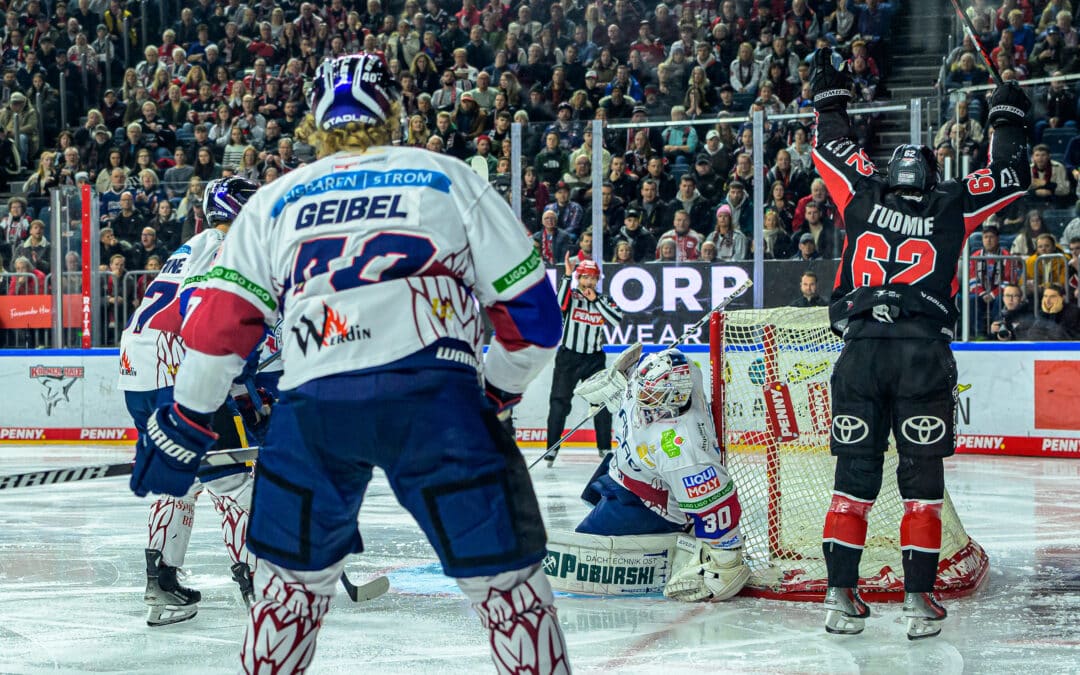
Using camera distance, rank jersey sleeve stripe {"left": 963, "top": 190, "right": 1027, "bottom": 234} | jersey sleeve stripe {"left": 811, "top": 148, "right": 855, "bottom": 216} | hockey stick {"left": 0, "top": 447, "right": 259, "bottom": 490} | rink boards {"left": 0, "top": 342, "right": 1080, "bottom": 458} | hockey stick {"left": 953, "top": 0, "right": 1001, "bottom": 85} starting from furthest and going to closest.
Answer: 1. rink boards {"left": 0, "top": 342, "right": 1080, "bottom": 458}
2. hockey stick {"left": 953, "top": 0, "right": 1001, "bottom": 85}
3. jersey sleeve stripe {"left": 811, "top": 148, "right": 855, "bottom": 216}
4. jersey sleeve stripe {"left": 963, "top": 190, "right": 1027, "bottom": 234}
5. hockey stick {"left": 0, "top": 447, "right": 259, "bottom": 490}

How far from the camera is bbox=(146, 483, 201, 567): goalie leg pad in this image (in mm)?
4816

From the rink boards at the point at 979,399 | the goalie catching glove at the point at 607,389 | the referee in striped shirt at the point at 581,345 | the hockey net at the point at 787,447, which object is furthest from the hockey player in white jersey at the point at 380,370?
the referee in striped shirt at the point at 581,345

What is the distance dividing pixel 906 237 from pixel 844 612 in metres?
1.27

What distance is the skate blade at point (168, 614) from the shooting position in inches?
187

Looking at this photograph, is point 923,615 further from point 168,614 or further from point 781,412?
point 168,614

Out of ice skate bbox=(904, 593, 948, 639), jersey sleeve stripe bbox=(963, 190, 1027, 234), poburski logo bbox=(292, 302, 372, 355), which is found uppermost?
jersey sleeve stripe bbox=(963, 190, 1027, 234)

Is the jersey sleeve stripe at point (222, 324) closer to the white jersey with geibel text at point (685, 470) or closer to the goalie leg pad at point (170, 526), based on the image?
the goalie leg pad at point (170, 526)

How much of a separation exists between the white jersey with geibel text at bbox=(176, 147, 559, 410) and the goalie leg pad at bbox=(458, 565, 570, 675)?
412 mm

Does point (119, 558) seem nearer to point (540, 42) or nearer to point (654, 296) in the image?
point (654, 296)

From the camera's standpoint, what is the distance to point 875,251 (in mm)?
4484

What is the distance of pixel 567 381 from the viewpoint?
10258 mm

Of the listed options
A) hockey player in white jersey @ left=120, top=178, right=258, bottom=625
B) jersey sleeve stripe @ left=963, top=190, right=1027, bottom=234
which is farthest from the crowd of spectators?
jersey sleeve stripe @ left=963, top=190, right=1027, bottom=234

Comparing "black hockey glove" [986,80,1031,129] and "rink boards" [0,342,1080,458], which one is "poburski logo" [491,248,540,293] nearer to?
"black hockey glove" [986,80,1031,129]

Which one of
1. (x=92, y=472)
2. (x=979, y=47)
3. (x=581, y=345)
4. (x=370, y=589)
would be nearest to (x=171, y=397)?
(x=92, y=472)
